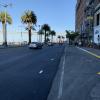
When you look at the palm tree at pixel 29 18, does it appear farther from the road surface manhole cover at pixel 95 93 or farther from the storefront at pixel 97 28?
the road surface manhole cover at pixel 95 93

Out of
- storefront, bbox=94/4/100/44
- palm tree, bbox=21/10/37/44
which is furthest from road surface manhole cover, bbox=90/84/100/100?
palm tree, bbox=21/10/37/44

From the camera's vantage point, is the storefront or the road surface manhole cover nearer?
the road surface manhole cover

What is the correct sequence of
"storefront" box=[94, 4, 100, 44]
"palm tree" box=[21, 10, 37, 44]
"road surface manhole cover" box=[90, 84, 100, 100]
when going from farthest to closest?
"palm tree" box=[21, 10, 37, 44]
"storefront" box=[94, 4, 100, 44]
"road surface manhole cover" box=[90, 84, 100, 100]

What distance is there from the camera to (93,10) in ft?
307

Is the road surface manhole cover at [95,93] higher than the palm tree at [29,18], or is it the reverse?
the palm tree at [29,18]

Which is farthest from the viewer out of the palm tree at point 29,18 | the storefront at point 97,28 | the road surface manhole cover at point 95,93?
the palm tree at point 29,18

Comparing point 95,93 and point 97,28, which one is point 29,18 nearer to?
point 97,28

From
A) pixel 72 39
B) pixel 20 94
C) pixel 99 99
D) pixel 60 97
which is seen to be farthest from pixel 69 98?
pixel 72 39

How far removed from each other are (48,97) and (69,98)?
65cm

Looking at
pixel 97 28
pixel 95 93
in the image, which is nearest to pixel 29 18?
pixel 97 28

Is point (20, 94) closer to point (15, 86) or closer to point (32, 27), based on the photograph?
point (15, 86)

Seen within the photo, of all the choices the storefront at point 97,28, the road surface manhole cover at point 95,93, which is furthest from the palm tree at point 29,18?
the road surface manhole cover at point 95,93

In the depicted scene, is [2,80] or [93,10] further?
[93,10]

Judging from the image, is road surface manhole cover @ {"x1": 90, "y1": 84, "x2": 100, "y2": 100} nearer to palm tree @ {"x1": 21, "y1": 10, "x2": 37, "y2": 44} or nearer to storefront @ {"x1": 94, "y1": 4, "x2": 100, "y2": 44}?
storefront @ {"x1": 94, "y1": 4, "x2": 100, "y2": 44}
